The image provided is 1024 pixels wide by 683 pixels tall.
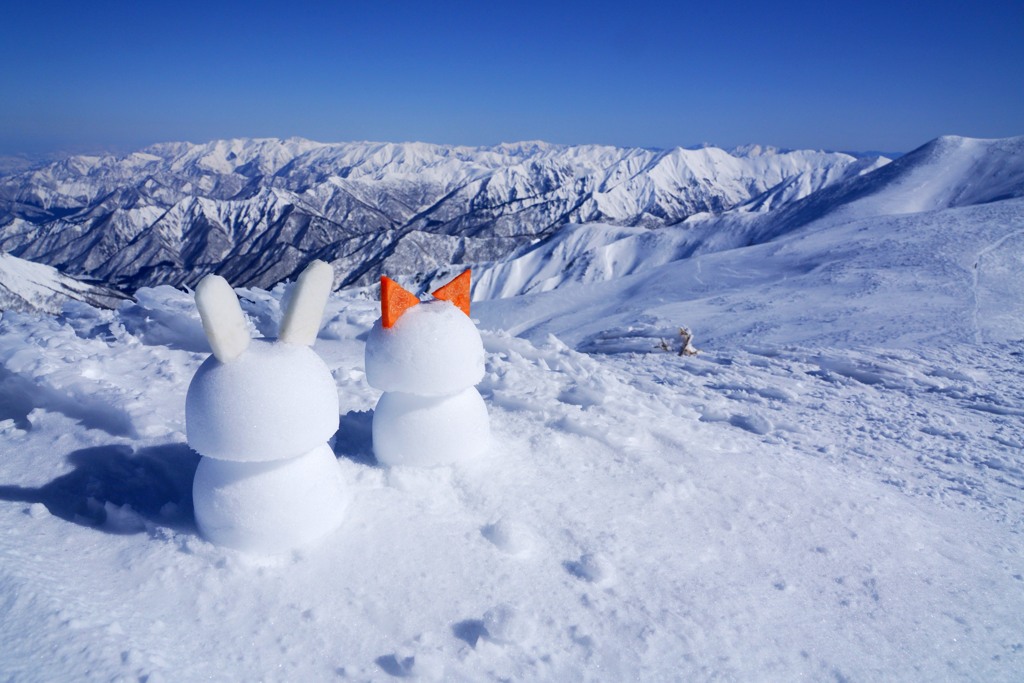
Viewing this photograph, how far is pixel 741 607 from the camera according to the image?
2.84 metres

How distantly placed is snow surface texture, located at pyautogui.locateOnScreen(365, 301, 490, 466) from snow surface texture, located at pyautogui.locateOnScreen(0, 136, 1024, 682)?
0.18 meters

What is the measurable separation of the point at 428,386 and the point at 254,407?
105cm

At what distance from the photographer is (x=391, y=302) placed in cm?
337

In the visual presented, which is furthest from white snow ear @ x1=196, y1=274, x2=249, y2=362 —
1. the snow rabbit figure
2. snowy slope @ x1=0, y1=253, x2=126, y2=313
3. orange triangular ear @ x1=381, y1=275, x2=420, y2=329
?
snowy slope @ x1=0, y1=253, x2=126, y2=313

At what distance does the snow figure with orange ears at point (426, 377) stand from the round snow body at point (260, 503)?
72cm

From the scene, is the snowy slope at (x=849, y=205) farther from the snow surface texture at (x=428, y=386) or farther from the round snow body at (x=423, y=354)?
the round snow body at (x=423, y=354)

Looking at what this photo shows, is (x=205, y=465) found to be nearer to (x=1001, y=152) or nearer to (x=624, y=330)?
(x=624, y=330)

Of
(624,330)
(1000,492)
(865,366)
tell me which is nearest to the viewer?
(1000,492)

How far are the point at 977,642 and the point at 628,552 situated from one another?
170 centimetres

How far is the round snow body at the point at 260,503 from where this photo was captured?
2.84 metres

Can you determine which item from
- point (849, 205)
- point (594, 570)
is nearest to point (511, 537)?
point (594, 570)

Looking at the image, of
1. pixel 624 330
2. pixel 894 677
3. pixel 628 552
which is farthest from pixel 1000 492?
pixel 624 330

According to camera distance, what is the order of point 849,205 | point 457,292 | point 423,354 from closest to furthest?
point 423,354 → point 457,292 → point 849,205

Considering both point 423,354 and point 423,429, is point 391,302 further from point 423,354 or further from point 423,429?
point 423,429
